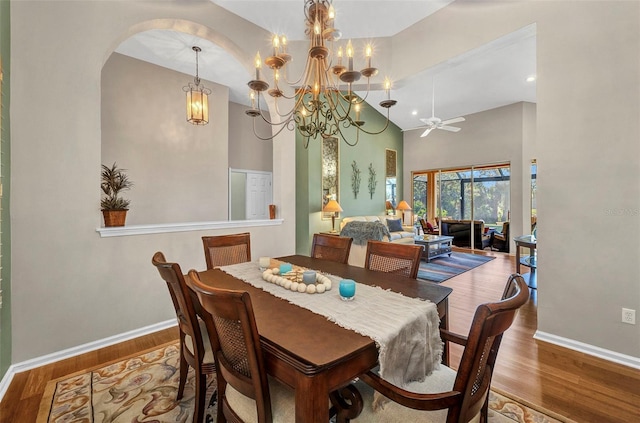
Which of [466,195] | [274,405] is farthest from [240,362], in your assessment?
[466,195]

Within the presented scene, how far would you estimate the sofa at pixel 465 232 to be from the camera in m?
7.21

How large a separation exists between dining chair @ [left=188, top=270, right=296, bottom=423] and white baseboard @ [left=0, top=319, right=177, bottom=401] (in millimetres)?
1794

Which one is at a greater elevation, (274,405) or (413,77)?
(413,77)

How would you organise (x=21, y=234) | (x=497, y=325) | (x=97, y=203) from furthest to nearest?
(x=97, y=203) → (x=21, y=234) → (x=497, y=325)

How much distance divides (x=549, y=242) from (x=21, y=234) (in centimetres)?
433

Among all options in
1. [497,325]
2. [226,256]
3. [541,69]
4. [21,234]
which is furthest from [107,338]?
[541,69]

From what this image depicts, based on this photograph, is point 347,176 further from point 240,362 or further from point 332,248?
point 240,362

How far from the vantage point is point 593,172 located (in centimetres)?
229

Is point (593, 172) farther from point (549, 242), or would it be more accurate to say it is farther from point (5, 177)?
point (5, 177)

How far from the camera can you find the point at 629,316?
2.14 meters

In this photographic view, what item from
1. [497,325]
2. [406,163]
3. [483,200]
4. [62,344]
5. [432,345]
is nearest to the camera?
[497,325]

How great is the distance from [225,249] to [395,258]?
143 cm

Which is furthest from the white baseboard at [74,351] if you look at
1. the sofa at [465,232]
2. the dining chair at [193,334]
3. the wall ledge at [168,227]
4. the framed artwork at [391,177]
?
A: the sofa at [465,232]

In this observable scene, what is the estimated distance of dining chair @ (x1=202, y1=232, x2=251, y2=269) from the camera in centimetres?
231
